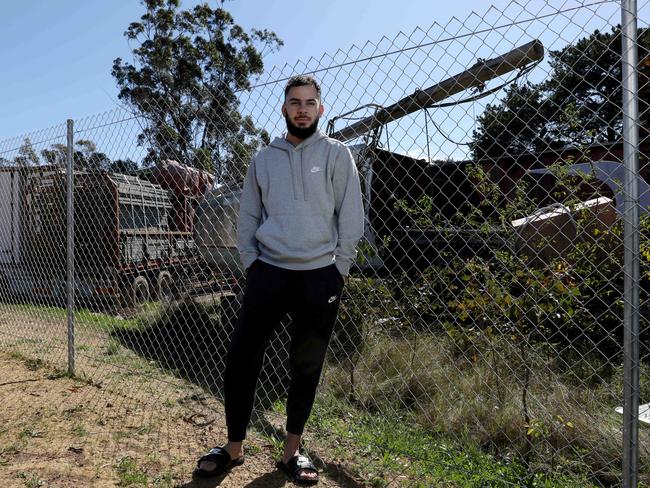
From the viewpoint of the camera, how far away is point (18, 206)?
356 inches

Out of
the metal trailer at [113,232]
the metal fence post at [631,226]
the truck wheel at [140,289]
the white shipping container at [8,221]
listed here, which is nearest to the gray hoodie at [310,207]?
the metal fence post at [631,226]

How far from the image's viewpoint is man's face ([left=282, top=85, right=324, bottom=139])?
250 centimetres

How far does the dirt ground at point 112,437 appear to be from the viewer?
267cm

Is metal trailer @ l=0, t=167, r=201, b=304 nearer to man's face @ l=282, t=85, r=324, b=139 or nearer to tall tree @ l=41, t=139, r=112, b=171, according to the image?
tall tree @ l=41, t=139, r=112, b=171

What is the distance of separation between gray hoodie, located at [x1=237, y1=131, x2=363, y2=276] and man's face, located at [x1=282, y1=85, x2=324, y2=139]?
0.05 meters


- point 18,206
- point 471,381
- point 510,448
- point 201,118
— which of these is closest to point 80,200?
point 18,206

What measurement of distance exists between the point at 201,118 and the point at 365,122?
119 cm

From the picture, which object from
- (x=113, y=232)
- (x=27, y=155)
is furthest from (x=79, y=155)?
(x=113, y=232)

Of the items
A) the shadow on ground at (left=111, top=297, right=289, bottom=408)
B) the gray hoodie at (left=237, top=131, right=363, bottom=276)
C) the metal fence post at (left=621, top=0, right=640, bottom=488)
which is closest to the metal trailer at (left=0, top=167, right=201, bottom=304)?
the shadow on ground at (left=111, top=297, right=289, bottom=408)

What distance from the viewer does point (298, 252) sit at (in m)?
2.46

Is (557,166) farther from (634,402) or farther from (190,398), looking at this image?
(190,398)

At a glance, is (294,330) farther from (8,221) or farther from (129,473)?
(8,221)

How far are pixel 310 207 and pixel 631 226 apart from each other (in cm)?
→ 128

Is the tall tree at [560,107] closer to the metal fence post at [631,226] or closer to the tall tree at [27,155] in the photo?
the metal fence post at [631,226]
